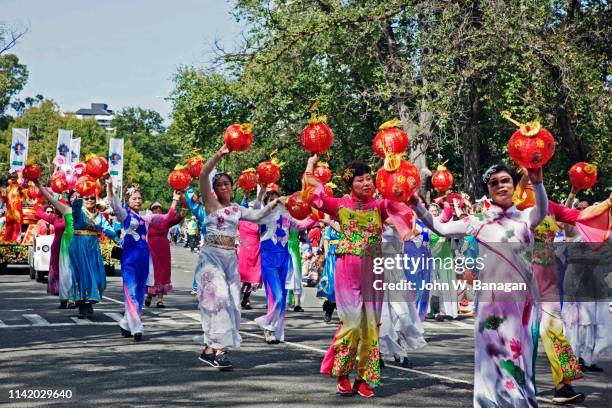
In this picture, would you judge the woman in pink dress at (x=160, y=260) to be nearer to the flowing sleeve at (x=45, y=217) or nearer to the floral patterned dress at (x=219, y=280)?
the flowing sleeve at (x=45, y=217)

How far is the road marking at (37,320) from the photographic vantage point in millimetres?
14055

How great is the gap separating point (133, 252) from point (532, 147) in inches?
287

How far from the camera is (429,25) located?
2431 cm

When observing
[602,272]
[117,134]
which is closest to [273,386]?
[602,272]

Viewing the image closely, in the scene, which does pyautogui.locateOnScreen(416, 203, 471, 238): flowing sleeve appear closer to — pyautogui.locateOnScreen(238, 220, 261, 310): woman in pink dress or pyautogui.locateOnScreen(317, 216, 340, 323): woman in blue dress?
pyautogui.locateOnScreen(317, 216, 340, 323): woman in blue dress

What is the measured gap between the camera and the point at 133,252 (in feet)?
42.0

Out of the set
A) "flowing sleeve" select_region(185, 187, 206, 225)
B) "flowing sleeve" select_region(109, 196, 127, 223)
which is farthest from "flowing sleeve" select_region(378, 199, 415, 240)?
"flowing sleeve" select_region(109, 196, 127, 223)

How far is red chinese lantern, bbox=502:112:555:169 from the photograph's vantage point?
21.6 ft

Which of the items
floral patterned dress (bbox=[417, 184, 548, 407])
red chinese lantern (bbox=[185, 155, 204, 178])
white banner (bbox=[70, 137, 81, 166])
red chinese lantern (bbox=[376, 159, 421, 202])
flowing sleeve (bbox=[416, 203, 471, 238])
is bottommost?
floral patterned dress (bbox=[417, 184, 548, 407])

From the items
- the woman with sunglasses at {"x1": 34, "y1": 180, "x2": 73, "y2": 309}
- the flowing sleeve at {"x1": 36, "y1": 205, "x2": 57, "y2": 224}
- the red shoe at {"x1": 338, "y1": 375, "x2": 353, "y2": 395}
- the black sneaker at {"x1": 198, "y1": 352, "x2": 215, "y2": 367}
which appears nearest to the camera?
the red shoe at {"x1": 338, "y1": 375, "x2": 353, "y2": 395}

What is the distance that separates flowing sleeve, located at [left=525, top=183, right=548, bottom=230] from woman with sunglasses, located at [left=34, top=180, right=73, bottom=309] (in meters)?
8.80

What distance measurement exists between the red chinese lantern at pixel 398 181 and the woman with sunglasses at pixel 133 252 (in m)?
5.44

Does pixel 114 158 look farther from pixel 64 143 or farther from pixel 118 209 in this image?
pixel 118 209

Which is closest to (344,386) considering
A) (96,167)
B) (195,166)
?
(195,166)
